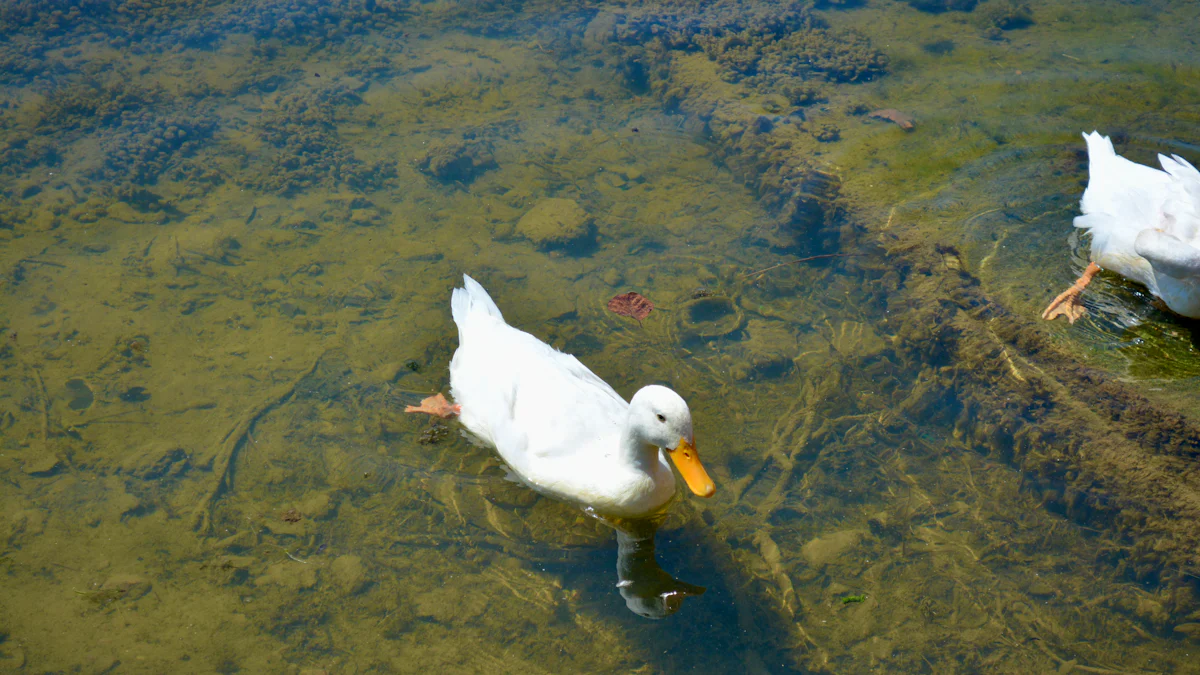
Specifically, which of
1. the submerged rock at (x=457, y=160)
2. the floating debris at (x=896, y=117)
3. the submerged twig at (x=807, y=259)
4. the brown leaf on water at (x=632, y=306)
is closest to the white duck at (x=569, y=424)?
the brown leaf on water at (x=632, y=306)

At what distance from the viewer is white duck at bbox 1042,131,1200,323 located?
4148 millimetres

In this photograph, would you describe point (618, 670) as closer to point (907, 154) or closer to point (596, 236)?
point (596, 236)

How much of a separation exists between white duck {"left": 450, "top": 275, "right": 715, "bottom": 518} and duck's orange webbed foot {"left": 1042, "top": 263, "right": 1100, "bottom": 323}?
8.21 feet

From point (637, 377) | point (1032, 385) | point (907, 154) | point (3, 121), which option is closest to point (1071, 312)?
point (1032, 385)

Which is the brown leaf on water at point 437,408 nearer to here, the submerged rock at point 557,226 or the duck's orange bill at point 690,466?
the duck's orange bill at point 690,466

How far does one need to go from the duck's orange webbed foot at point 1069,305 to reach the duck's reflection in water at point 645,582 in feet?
8.87

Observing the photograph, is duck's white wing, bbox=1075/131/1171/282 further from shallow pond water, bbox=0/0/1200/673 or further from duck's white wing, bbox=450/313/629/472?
duck's white wing, bbox=450/313/629/472

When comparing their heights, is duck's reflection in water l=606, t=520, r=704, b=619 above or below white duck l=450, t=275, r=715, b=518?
below

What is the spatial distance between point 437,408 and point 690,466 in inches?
61.9

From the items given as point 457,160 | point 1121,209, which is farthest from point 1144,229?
point 457,160

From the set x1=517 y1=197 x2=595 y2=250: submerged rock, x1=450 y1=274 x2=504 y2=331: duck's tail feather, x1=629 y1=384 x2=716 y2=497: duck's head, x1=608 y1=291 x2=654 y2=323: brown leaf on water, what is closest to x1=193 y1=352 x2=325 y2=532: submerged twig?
x1=450 y1=274 x2=504 y2=331: duck's tail feather

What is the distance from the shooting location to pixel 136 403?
4.48m

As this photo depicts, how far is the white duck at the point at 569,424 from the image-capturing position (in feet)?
11.8

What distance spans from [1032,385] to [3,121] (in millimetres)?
7796
